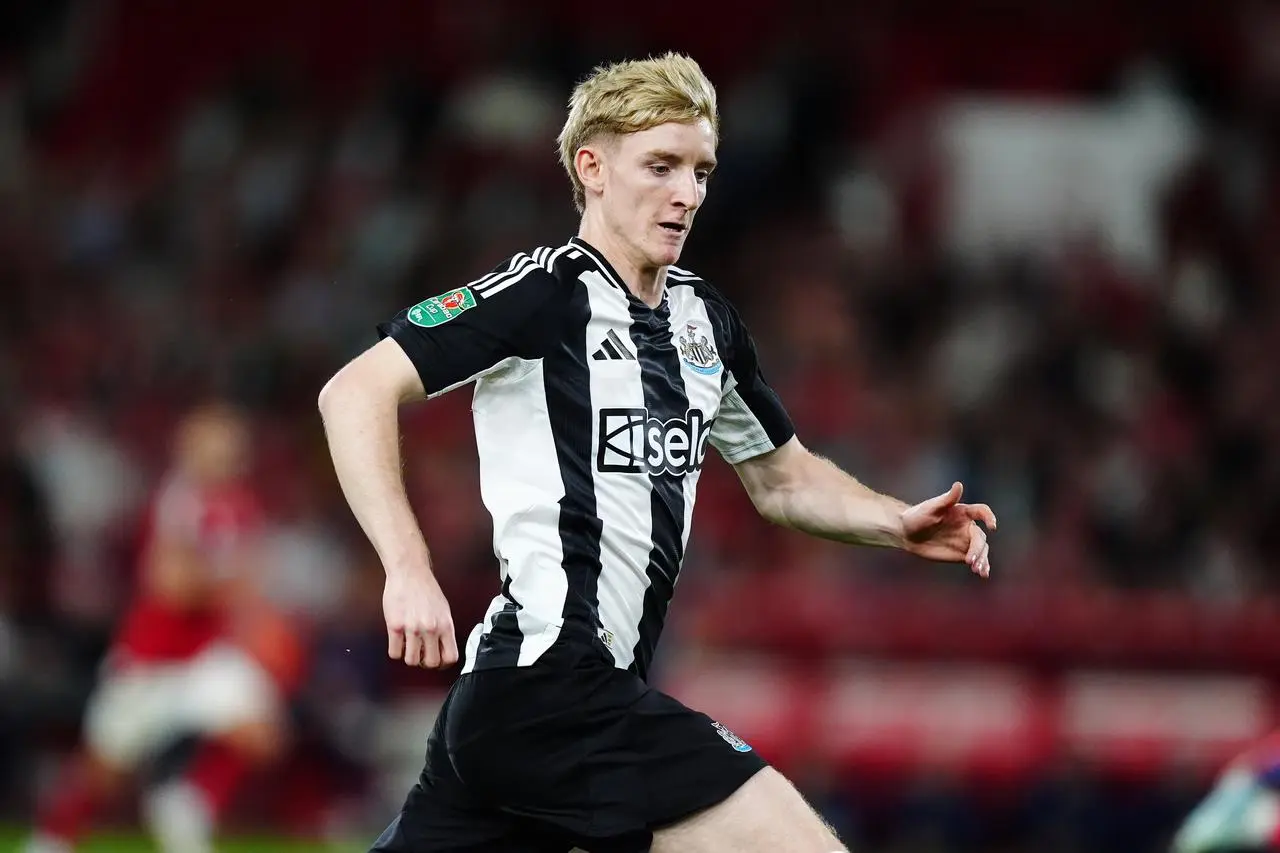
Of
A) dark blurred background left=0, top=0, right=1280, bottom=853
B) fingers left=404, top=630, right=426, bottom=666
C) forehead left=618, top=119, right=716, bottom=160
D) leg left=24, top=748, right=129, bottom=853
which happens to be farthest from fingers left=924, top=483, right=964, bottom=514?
dark blurred background left=0, top=0, right=1280, bottom=853

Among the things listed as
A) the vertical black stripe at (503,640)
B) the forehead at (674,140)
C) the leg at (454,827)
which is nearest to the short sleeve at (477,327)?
the forehead at (674,140)

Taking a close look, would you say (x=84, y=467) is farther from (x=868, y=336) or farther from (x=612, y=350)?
(x=612, y=350)

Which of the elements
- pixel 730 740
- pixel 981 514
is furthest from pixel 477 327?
pixel 981 514

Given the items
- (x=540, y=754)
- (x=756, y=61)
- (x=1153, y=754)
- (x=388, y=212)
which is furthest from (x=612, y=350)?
(x=756, y=61)

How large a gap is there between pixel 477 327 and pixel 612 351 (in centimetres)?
33

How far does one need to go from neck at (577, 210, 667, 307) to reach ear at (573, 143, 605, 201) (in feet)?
0.23

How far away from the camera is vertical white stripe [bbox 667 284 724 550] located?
4.46 metres

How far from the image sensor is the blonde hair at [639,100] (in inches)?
173

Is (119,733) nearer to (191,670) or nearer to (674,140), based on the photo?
(191,670)

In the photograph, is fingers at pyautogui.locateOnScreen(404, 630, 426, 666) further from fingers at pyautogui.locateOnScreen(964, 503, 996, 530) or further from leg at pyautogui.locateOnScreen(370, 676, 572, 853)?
fingers at pyautogui.locateOnScreen(964, 503, 996, 530)

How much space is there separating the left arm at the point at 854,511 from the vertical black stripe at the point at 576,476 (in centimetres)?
74

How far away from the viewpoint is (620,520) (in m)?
4.29

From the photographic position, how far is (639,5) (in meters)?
16.8

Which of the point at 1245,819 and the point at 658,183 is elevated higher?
the point at 658,183
